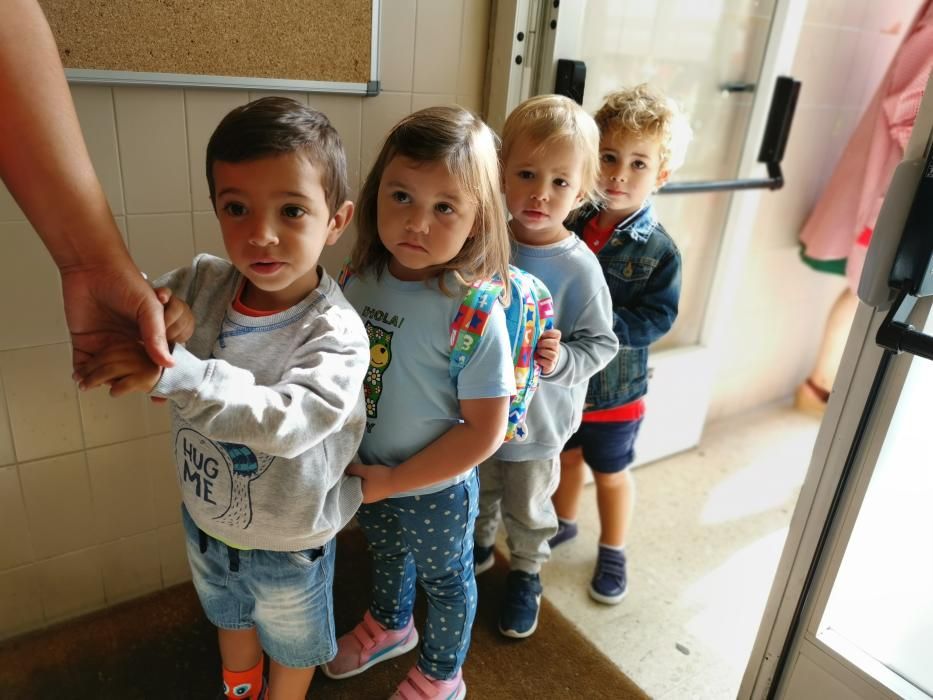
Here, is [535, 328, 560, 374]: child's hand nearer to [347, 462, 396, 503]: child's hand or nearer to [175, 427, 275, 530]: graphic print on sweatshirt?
[347, 462, 396, 503]: child's hand

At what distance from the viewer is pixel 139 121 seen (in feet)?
4.38

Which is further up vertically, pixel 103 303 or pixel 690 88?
pixel 690 88

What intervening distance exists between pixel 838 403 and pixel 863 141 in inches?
Answer: 62.4

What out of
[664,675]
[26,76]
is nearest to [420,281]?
[26,76]

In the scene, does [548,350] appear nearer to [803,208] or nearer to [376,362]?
[376,362]

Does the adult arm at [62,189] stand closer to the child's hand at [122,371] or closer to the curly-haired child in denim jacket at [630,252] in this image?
the child's hand at [122,371]

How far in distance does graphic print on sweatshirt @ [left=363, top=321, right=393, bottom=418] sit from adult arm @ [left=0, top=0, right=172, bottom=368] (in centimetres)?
37

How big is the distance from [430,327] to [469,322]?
70 mm

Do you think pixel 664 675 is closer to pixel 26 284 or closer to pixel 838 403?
pixel 838 403

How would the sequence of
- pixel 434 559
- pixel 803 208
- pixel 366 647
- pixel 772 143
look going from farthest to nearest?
1. pixel 803 208
2. pixel 772 143
3. pixel 366 647
4. pixel 434 559

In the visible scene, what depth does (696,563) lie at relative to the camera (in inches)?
81.2

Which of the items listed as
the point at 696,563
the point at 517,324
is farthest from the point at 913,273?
the point at 696,563

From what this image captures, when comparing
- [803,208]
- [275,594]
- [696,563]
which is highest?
[803,208]

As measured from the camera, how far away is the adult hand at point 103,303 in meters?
0.95
